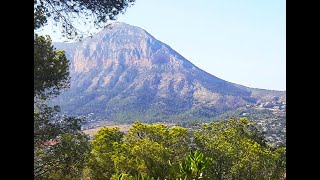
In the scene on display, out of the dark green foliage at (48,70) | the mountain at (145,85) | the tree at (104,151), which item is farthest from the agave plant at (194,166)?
the mountain at (145,85)

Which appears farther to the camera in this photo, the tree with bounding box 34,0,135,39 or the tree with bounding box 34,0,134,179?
the tree with bounding box 34,0,134,179

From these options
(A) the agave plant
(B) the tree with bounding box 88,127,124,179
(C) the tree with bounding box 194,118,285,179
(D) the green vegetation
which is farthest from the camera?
(C) the tree with bounding box 194,118,285,179

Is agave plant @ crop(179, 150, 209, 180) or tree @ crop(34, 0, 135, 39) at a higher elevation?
tree @ crop(34, 0, 135, 39)

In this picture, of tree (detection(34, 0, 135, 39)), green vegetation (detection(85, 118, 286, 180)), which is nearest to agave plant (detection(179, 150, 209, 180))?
tree (detection(34, 0, 135, 39))

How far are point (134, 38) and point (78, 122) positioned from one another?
2412 cm

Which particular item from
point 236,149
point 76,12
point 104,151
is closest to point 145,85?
point 236,149

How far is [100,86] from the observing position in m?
15.9

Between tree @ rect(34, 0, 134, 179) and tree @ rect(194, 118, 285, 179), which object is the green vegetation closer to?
tree @ rect(194, 118, 285, 179)

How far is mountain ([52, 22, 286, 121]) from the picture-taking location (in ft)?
42.8

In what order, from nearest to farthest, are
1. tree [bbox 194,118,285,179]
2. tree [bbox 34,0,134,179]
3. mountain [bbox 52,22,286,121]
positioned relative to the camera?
tree [bbox 34,0,134,179] → tree [bbox 194,118,285,179] → mountain [bbox 52,22,286,121]

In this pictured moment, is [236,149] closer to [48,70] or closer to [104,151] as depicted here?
[104,151]

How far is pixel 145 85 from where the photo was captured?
20.0 metres

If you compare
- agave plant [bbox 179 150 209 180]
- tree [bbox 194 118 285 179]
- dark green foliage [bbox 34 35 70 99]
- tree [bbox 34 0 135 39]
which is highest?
tree [bbox 34 0 135 39]
